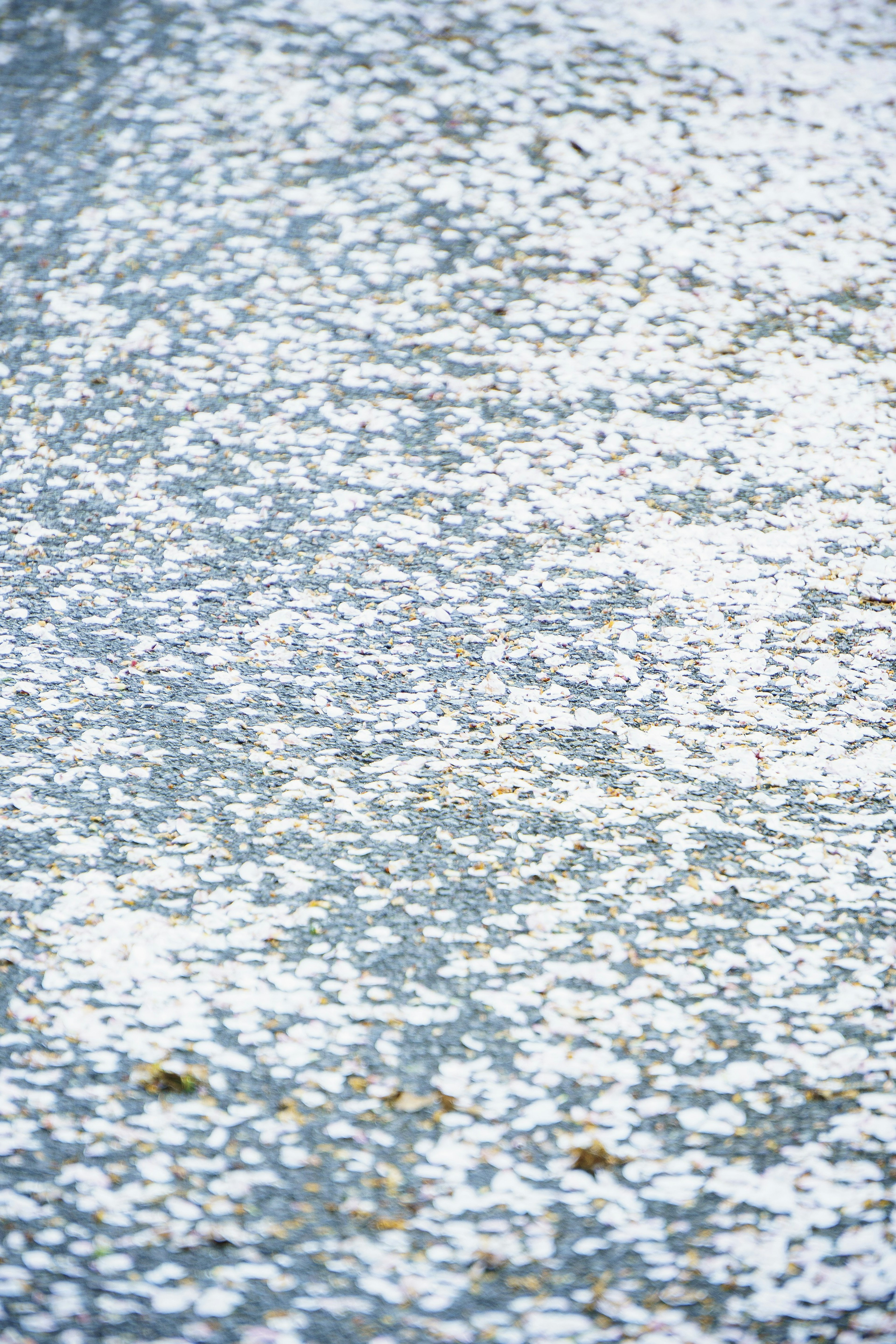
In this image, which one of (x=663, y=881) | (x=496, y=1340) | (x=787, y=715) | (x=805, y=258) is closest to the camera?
(x=496, y=1340)

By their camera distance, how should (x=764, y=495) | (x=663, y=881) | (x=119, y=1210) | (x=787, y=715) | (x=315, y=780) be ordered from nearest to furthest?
1. (x=119, y=1210)
2. (x=663, y=881)
3. (x=315, y=780)
4. (x=787, y=715)
5. (x=764, y=495)

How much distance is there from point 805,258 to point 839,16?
2.90 meters

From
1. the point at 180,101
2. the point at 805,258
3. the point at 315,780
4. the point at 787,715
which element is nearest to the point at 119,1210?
the point at 315,780

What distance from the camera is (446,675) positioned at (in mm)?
3754

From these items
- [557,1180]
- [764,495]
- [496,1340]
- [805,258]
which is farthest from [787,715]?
[805,258]

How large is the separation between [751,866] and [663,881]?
259 millimetres

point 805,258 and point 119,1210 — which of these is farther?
point 805,258

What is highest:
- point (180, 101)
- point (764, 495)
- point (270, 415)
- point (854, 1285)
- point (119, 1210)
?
point (180, 101)

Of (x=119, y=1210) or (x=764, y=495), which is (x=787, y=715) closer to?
(x=764, y=495)

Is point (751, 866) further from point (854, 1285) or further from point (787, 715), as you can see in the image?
point (854, 1285)

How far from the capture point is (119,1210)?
88.1 inches

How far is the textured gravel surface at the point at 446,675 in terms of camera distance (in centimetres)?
226

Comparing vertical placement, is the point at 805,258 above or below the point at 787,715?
above

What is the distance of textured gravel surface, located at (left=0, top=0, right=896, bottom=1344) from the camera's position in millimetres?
A: 2264
